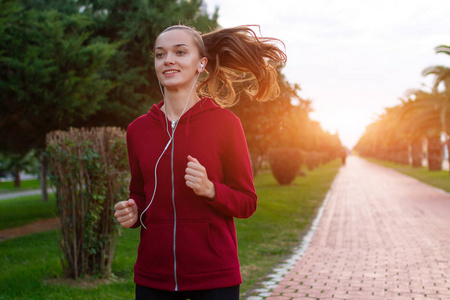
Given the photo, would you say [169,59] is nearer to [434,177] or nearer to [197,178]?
[197,178]

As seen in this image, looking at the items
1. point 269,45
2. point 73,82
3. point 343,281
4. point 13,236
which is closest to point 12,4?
point 73,82

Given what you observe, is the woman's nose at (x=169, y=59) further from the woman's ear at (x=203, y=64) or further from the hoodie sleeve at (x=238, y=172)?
the hoodie sleeve at (x=238, y=172)

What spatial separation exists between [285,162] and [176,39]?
2203 cm

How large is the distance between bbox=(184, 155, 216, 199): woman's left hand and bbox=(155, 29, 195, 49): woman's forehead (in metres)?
0.58

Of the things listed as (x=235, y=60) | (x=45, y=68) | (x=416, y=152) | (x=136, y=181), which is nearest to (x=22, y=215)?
(x=45, y=68)

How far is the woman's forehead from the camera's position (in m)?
2.20

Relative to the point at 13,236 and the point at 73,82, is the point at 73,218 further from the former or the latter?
the point at 13,236

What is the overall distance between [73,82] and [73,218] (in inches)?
207

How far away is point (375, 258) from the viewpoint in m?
7.64

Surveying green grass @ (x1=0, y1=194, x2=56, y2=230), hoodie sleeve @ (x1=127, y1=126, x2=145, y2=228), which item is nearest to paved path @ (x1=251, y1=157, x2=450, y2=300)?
hoodie sleeve @ (x1=127, y1=126, x2=145, y2=228)

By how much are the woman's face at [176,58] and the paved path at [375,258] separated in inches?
150

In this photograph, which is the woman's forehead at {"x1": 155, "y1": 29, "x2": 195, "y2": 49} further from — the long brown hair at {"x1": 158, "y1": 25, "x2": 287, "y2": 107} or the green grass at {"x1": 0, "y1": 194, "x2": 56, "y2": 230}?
the green grass at {"x1": 0, "y1": 194, "x2": 56, "y2": 230}

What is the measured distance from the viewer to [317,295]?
5.50 meters

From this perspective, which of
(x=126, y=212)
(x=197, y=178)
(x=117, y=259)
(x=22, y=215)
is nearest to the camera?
(x=197, y=178)
